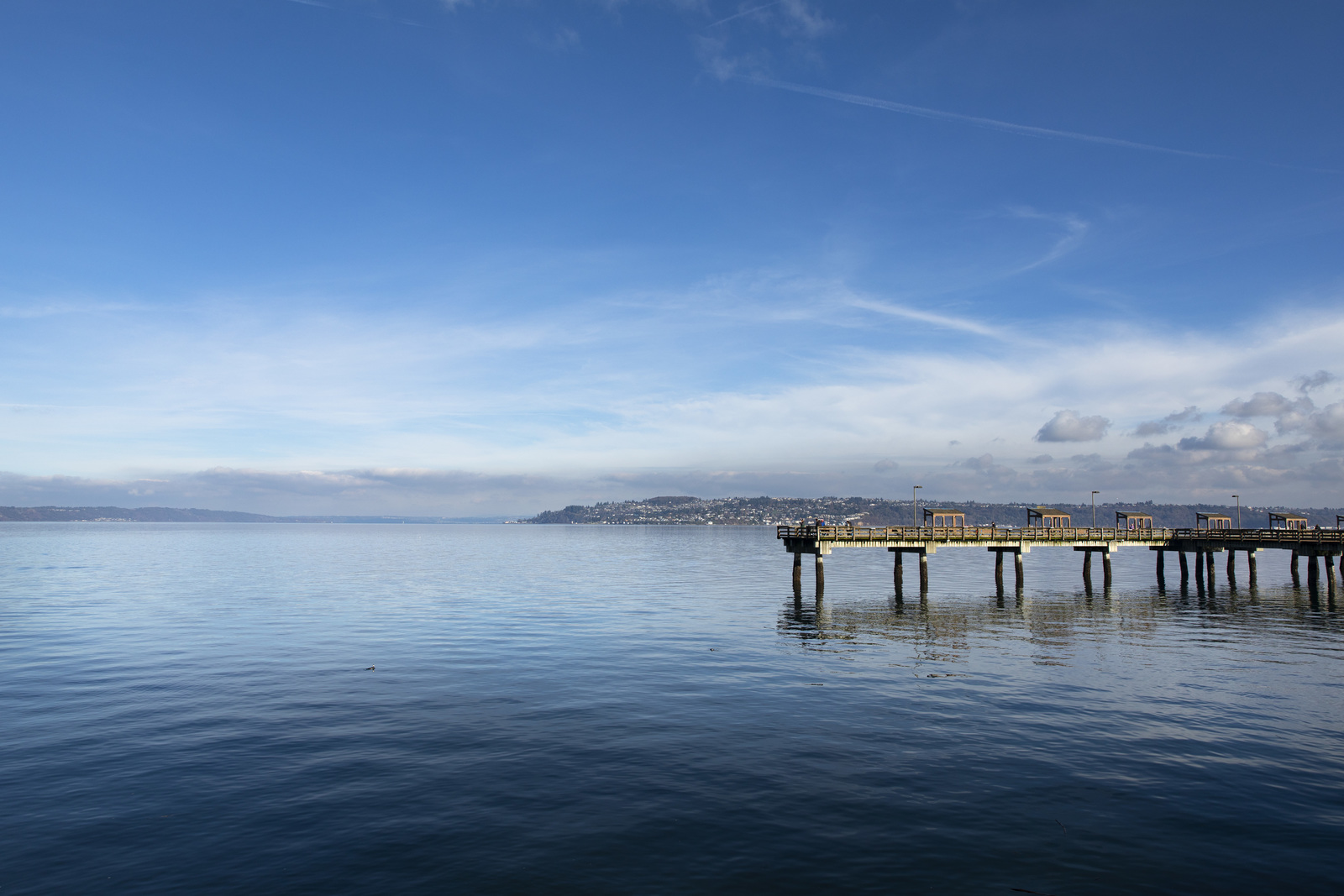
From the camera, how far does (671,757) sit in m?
20.4

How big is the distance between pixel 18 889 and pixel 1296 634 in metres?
54.6

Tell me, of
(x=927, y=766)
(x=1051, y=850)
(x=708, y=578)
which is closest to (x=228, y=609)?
(x=708, y=578)

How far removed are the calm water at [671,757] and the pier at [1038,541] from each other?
1596 centimetres

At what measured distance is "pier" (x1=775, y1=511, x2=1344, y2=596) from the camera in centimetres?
6178

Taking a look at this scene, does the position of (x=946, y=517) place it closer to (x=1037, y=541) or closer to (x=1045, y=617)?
(x=1037, y=541)

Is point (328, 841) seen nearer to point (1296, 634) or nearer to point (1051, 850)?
point (1051, 850)

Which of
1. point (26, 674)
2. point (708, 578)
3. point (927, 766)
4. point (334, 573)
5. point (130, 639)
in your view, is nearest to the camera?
point (927, 766)

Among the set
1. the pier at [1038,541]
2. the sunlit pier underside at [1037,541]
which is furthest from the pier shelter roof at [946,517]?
the sunlit pier underside at [1037,541]

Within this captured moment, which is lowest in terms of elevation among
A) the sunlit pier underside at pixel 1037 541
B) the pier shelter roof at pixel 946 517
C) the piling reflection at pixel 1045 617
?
the piling reflection at pixel 1045 617

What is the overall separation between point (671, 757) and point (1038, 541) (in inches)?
2325

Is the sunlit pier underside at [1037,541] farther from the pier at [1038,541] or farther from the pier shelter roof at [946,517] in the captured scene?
the pier shelter roof at [946,517]

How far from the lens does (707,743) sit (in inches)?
850

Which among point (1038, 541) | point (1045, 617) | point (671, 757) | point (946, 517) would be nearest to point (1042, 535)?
point (1038, 541)

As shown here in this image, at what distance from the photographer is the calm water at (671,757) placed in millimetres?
14258
